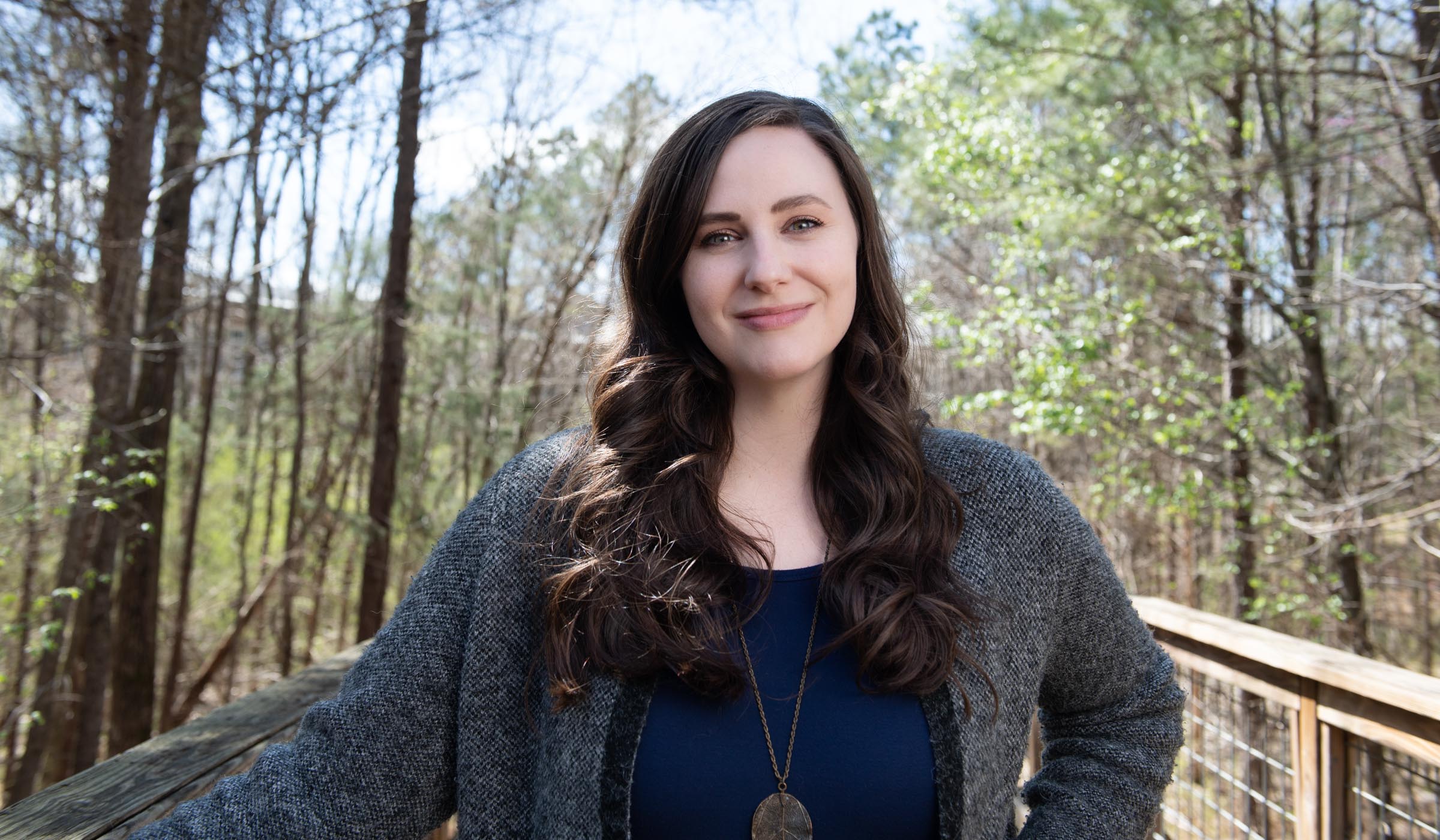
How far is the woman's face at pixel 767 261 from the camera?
1316 mm

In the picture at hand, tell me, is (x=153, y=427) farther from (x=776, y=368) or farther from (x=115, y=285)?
(x=776, y=368)

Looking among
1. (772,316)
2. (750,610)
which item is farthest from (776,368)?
(750,610)

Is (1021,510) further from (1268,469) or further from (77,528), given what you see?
(1268,469)

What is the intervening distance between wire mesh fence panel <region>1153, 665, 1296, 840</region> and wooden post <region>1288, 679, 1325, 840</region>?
6 centimetres

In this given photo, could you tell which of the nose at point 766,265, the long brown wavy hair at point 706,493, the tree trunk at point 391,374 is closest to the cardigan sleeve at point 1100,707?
the long brown wavy hair at point 706,493

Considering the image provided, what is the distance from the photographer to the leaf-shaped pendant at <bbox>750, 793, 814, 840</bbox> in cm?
113

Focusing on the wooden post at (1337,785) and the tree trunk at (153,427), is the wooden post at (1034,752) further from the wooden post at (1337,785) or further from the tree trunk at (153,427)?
the tree trunk at (153,427)

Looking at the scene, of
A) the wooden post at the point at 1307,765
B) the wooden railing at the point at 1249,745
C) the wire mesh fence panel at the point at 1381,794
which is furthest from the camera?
the wooden post at the point at 1307,765

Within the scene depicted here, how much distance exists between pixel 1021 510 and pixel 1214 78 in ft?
17.4

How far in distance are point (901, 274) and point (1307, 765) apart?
1.23 m

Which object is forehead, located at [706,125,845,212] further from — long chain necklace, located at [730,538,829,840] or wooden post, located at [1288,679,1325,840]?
wooden post, located at [1288,679,1325,840]

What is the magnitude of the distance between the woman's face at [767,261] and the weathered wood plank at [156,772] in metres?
0.97

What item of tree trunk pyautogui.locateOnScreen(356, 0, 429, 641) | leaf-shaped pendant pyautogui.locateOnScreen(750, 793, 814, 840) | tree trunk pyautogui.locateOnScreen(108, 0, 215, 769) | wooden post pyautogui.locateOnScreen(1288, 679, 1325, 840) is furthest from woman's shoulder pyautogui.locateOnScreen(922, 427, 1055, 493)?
tree trunk pyautogui.locateOnScreen(356, 0, 429, 641)

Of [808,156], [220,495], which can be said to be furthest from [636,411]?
[220,495]
